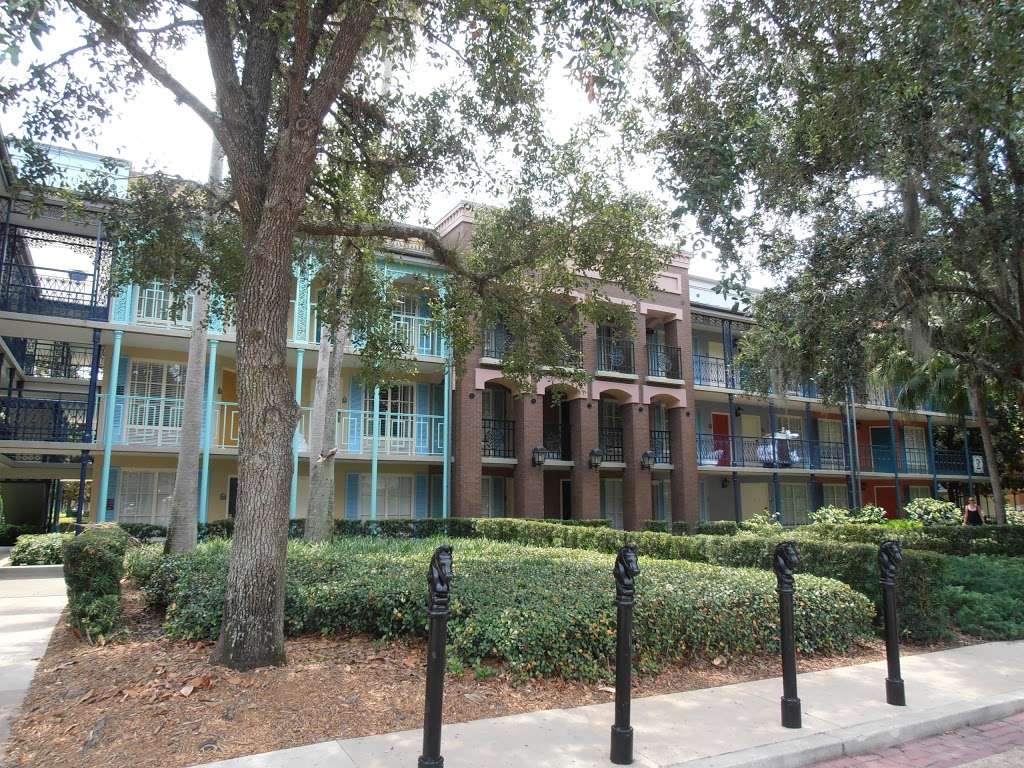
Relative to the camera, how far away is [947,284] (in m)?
13.1

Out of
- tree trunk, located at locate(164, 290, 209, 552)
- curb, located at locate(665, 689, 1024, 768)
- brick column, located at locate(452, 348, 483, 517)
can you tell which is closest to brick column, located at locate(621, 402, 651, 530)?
brick column, located at locate(452, 348, 483, 517)

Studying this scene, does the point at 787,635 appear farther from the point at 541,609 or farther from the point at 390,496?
the point at 390,496

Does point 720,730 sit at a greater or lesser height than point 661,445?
lesser

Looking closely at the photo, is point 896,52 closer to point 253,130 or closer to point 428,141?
point 428,141

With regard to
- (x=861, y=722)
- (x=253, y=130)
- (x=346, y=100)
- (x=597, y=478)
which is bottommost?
(x=861, y=722)

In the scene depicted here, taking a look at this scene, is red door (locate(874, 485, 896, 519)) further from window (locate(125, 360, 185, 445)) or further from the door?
window (locate(125, 360, 185, 445))

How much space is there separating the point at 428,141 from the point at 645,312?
1510 cm

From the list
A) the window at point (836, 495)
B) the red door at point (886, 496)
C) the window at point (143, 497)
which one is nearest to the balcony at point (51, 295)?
the window at point (143, 497)

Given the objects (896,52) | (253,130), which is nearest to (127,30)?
Answer: (253,130)

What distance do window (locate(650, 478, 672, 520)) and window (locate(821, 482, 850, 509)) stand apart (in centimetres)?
963

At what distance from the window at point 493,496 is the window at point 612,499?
409cm

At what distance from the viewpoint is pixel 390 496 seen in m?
21.2

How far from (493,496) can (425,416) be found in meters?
4.50

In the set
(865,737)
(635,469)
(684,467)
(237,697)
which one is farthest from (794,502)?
(237,697)
